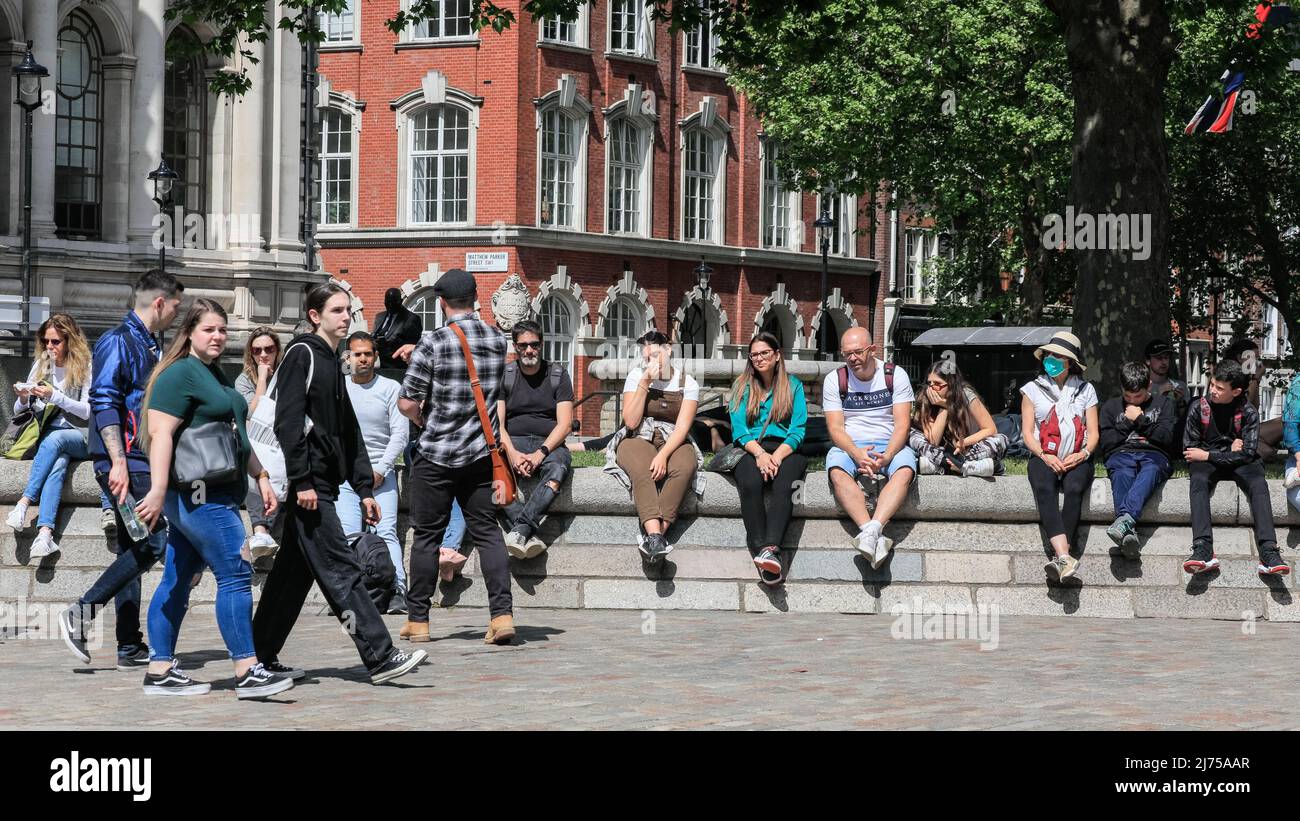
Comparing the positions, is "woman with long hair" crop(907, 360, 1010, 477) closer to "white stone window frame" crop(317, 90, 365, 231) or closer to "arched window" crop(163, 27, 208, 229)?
"arched window" crop(163, 27, 208, 229)

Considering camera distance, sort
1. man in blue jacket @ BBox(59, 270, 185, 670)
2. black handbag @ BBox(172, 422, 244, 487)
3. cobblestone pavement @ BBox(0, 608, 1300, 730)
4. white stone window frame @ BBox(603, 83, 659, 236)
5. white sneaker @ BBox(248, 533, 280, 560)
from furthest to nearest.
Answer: white stone window frame @ BBox(603, 83, 659, 236) < white sneaker @ BBox(248, 533, 280, 560) < man in blue jacket @ BBox(59, 270, 185, 670) < black handbag @ BBox(172, 422, 244, 487) < cobblestone pavement @ BBox(0, 608, 1300, 730)

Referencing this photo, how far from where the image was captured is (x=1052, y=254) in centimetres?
4369

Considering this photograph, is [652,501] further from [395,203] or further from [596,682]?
[395,203]

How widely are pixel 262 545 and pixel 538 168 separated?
33.8m

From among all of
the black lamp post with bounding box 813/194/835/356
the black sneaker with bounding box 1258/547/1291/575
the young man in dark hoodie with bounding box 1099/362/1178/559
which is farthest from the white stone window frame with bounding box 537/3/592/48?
the black sneaker with bounding box 1258/547/1291/575

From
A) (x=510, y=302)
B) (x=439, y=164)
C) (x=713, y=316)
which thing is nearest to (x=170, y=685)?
(x=510, y=302)

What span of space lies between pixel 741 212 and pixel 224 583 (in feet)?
142

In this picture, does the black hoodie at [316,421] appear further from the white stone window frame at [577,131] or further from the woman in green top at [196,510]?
the white stone window frame at [577,131]

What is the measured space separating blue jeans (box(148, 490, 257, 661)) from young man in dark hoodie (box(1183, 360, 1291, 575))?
6854mm

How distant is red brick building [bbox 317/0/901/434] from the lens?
46594mm

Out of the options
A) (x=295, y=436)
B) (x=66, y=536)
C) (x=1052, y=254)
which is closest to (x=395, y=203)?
(x=1052, y=254)

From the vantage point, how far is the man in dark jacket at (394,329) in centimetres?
1716

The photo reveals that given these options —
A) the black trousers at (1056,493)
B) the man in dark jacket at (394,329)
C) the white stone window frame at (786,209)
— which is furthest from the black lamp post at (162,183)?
the white stone window frame at (786,209)

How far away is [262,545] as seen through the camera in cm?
1398
